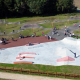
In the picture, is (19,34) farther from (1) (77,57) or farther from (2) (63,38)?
(1) (77,57)

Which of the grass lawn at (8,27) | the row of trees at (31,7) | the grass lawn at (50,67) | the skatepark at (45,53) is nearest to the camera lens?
the grass lawn at (50,67)

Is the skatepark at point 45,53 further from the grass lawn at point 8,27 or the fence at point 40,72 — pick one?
the grass lawn at point 8,27

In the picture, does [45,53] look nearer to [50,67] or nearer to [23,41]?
[50,67]

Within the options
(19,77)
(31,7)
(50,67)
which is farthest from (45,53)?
(31,7)

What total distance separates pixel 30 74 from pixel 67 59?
37.8 feet

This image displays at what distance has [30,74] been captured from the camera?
32.0 metres

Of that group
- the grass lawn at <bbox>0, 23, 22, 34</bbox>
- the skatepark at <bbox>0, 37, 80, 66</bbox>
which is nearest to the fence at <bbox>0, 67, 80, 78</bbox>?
the skatepark at <bbox>0, 37, 80, 66</bbox>

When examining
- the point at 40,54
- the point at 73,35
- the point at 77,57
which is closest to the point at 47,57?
the point at 40,54

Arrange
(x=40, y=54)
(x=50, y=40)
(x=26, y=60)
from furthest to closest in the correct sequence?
(x=50, y=40)
(x=40, y=54)
(x=26, y=60)

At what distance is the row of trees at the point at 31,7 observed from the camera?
8421 cm

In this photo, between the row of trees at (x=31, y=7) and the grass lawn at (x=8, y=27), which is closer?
the grass lawn at (x=8, y=27)

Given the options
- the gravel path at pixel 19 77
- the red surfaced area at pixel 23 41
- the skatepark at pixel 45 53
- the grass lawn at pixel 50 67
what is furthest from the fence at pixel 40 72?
the red surfaced area at pixel 23 41

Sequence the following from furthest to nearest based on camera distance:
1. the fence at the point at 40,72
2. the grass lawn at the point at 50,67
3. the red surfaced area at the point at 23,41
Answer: the red surfaced area at the point at 23,41 → the grass lawn at the point at 50,67 → the fence at the point at 40,72

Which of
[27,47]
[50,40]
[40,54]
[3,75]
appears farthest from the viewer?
[50,40]
